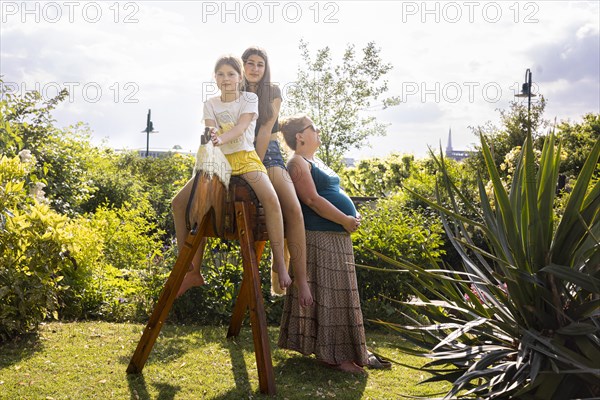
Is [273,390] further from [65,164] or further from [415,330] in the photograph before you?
[65,164]

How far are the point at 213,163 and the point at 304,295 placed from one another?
120 centimetres

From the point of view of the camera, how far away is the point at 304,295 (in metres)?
4.80

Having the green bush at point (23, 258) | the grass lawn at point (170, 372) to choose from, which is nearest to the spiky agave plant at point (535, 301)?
the grass lawn at point (170, 372)

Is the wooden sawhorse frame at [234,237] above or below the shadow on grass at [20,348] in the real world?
above

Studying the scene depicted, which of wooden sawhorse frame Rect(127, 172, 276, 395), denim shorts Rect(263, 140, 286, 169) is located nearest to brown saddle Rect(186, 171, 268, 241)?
wooden sawhorse frame Rect(127, 172, 276, 395)

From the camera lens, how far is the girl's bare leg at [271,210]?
4.43 meters

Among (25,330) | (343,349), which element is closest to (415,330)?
(343,349)

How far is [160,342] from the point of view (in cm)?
574

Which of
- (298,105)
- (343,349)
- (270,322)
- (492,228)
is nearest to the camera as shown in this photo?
(492,228)

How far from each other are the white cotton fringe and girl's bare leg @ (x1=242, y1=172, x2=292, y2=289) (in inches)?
5.3

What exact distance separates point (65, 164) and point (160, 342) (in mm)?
4617

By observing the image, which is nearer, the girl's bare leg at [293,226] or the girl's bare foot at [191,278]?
the girl's bare leg at [293,226]

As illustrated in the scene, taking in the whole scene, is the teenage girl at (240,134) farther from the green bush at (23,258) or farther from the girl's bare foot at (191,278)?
the green bush at (23,258)

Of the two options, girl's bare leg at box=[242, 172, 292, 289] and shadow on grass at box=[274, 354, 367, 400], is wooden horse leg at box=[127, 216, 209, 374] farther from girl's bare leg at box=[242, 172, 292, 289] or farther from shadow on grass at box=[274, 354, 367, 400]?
shadow on grass at box=[274, 354, 367, 400]
